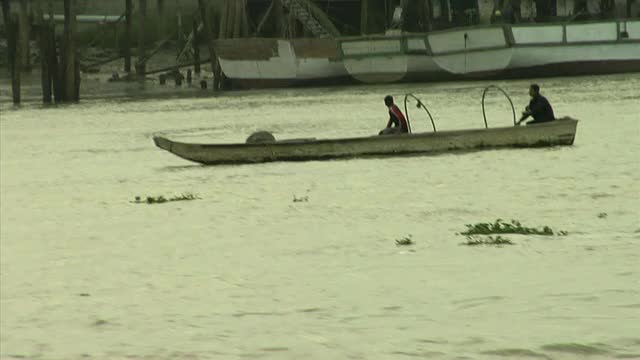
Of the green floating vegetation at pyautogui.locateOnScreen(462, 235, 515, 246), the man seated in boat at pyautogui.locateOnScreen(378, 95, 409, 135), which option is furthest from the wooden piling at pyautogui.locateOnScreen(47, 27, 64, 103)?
the green floating vegetation at pyautogui.locateOnScreen(462, 235, 515, 246)

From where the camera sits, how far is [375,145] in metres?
20.4

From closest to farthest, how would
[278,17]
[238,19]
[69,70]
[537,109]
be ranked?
[537,109]
[69,70]
[238,19]
[278,17]

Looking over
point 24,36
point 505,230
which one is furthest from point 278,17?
point 505,230

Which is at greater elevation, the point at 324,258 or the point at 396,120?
the point at 396,120

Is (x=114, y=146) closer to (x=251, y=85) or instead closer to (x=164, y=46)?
(x=251, y=85)

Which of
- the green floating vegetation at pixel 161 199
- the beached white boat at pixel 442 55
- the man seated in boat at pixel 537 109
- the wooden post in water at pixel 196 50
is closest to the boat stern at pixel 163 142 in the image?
the green floating vegetation at pixel 161 199

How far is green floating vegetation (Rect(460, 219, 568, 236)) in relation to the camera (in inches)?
480

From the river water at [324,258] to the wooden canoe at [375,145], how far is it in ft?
0.67

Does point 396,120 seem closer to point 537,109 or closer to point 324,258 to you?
point 537,109

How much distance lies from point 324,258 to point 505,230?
1685 millimetres

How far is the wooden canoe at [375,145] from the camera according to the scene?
20.3 m

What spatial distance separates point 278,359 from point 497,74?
37.5m

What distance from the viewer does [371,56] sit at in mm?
45812

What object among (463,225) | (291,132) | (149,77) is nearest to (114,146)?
(291,132)
